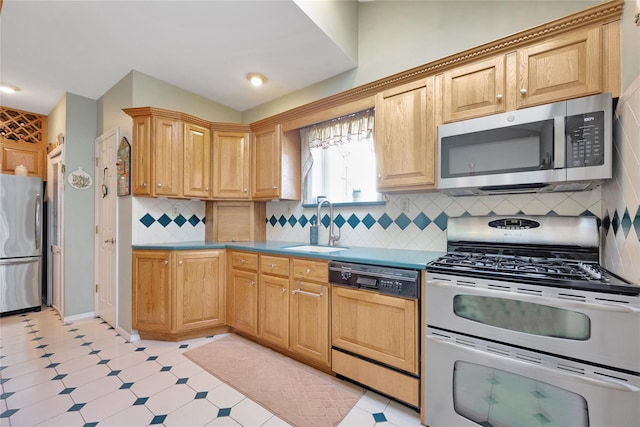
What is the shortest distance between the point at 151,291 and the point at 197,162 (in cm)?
135

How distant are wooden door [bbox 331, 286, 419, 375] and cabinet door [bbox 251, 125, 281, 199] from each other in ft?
4.65

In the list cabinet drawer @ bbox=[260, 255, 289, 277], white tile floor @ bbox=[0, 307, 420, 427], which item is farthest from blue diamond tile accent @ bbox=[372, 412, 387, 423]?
cabinet drawer @ bbox=[260, 255, 289, 277]

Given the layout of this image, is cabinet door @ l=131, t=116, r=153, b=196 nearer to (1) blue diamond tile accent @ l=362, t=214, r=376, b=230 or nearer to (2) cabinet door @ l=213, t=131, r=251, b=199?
(2) cabinet door @ l=213, t=131, r=251, b=199

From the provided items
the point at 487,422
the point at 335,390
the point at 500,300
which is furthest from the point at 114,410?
the point at 500,300

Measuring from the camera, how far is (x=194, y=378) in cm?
203

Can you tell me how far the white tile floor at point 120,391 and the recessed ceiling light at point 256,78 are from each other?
267 centimetres

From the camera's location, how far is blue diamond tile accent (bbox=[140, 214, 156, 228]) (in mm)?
2768

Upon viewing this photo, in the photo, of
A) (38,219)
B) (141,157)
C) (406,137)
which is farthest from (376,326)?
(38,219)

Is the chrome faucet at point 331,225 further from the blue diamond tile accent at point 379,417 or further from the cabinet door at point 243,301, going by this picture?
the blue diamond tile accent at point 379,417

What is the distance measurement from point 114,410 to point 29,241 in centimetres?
314

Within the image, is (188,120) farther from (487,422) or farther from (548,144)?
(487,422)

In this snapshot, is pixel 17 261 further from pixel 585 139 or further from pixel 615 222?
pixel 615 222

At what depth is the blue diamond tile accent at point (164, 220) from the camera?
115 inches

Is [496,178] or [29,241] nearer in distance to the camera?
[496,178]
